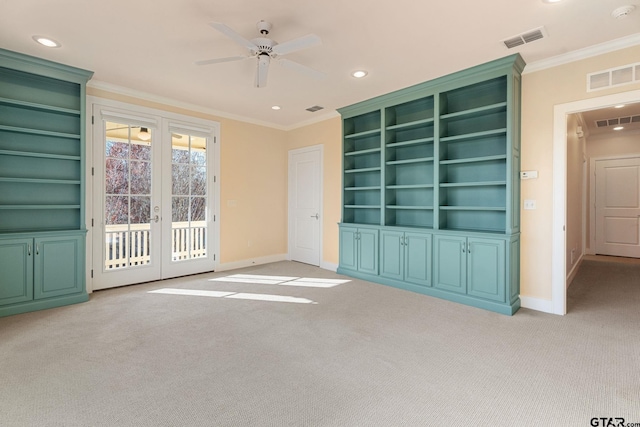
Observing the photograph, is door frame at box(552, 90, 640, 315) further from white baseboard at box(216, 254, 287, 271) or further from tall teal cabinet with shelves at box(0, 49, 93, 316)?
tall teal cabinet with shelves at box(0, 49, 93, 316)

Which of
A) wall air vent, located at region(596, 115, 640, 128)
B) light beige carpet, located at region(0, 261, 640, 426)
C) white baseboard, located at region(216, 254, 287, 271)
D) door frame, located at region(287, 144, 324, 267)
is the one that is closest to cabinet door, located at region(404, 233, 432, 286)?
light beige carpet, located at region(0, 261, 640, 426)

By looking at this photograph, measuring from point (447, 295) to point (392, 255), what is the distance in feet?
3.06

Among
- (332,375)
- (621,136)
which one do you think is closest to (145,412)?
(332,375)

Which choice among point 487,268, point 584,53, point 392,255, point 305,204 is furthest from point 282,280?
point 584,53

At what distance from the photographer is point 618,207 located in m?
6.77

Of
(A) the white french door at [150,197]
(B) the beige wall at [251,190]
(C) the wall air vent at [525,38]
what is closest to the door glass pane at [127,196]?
(A) the white french door at [150,197]

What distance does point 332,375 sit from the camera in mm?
2189

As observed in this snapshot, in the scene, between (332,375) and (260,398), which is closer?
(260,398)

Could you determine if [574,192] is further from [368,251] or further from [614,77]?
[368,251]

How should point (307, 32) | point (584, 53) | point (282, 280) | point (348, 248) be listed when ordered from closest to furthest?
point (307, 32) < point (584, 53) < point (282, 280) < point (348, 248)

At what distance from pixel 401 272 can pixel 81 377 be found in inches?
142

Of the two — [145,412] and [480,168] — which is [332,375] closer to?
[145,412]

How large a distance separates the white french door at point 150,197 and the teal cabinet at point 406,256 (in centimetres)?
286

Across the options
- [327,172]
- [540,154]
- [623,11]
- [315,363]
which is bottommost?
[315,363]
